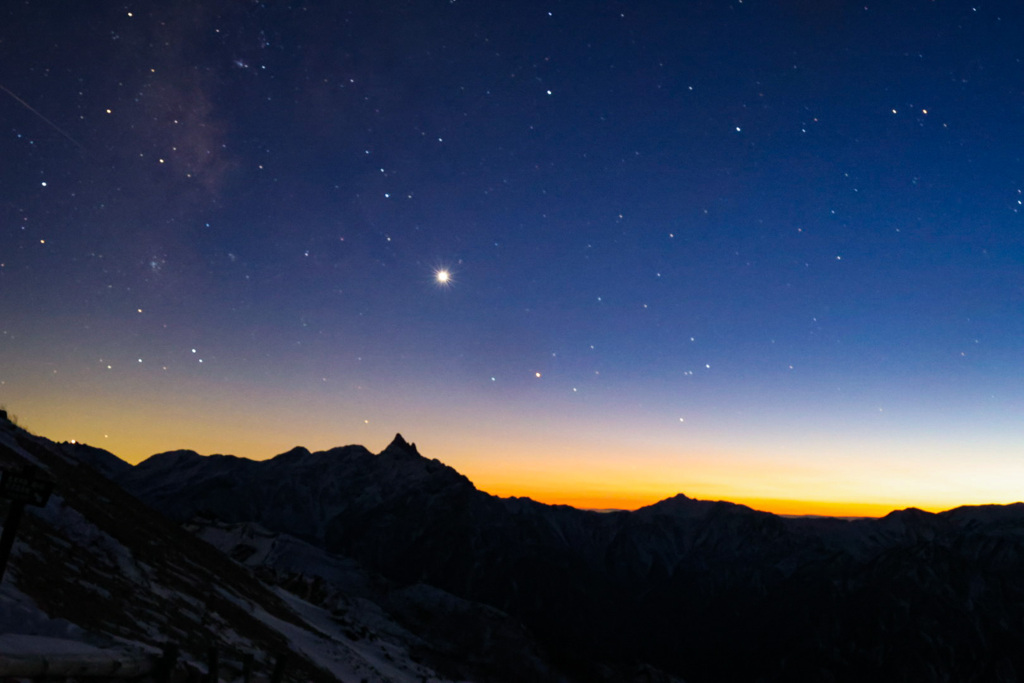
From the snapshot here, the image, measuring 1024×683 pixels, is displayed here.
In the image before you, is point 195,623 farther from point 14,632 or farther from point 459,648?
point 459,648

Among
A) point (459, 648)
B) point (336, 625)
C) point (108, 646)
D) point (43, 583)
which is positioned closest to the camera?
point (108, 646)

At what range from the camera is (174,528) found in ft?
141

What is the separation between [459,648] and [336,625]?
101226 millimetres

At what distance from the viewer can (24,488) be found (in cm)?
1216

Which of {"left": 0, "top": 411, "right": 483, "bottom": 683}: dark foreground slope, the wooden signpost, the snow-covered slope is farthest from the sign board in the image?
the snow-covered slope

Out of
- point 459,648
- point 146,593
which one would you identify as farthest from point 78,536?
point 459,648

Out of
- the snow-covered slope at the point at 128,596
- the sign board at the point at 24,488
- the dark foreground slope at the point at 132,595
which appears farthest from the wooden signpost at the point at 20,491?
the snow-covered slope at the point at 128,596

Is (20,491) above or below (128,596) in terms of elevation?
above

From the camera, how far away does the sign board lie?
1205cm

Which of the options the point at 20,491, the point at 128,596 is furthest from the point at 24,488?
the point at 128,596

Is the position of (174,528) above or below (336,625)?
above

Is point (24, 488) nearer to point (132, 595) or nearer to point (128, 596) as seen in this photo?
point (128, 596)

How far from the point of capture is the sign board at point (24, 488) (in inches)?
475

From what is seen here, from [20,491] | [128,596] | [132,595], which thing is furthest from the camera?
Result: [132,595]
